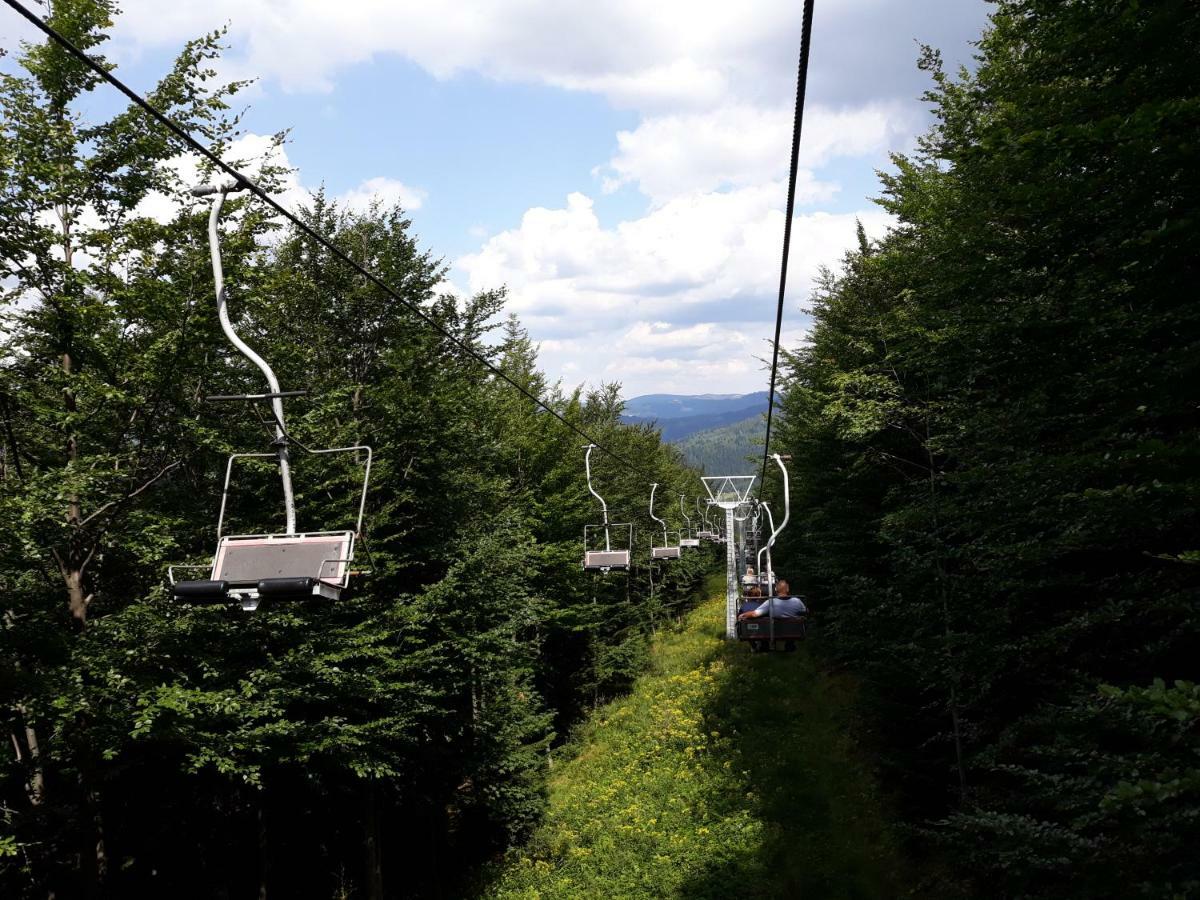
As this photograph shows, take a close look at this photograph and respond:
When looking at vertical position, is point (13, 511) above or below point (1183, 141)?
below

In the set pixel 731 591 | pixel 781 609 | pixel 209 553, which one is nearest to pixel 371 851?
pixel 209 553

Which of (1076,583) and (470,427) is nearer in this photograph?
(1076,583)

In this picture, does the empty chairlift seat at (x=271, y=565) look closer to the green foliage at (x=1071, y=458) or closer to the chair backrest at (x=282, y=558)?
the chair backrest at (x=282, y=558)

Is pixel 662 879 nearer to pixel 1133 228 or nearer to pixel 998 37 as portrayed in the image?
pixel 1133 228

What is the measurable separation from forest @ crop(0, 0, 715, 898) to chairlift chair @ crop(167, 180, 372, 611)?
198 inches

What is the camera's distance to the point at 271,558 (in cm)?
654

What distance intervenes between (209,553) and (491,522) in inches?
301

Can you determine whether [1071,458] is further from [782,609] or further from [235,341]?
[235,341]

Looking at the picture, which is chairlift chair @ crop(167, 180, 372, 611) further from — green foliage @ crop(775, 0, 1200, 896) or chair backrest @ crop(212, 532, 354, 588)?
green foliage @ crop(775, 0, 1200, 896)

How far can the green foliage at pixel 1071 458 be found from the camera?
612 centimetres

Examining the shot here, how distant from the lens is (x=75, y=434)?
11047 mm

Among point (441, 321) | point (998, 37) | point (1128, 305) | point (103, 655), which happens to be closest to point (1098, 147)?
point (1128, 305)

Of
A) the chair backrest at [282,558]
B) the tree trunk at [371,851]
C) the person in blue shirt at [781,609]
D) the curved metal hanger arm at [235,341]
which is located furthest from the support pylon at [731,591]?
the curved metal hanger arm at [235,341]

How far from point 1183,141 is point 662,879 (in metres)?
17.7
